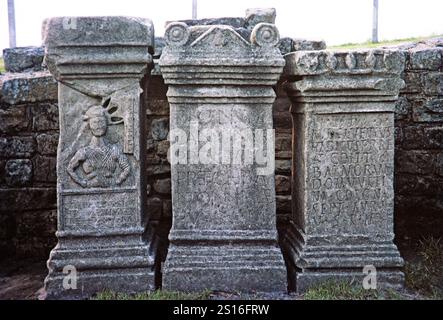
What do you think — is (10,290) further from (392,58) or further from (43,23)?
(392,58)

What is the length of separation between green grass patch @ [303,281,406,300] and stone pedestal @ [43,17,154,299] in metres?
1.08

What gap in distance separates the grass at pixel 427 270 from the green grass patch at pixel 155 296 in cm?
144

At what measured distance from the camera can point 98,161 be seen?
2891mm

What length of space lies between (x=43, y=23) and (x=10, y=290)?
1.86 m

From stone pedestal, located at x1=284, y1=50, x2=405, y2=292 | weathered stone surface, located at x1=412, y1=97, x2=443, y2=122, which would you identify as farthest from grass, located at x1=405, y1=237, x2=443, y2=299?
weathered stone surface, located at x1=412, y1=97, x2=443, y2=122

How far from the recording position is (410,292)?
291 cm

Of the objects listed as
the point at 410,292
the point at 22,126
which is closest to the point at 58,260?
the point at 22,126

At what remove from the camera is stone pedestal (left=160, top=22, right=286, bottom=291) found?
2832 millimetres

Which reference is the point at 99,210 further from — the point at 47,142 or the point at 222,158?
the point at 47,142

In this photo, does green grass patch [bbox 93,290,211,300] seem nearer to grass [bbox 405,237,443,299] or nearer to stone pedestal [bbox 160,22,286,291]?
stone pedestal [bbox 160,22,286,291]

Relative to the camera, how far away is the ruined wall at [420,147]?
4.00 meters

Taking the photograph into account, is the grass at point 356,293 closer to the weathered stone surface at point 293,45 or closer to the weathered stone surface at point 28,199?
the weathered stone surface at point 28,199

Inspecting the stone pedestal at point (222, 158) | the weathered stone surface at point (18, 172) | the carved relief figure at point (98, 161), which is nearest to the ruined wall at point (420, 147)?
the stone pedestal at point (222, 158)

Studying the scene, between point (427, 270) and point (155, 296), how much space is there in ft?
6.58
